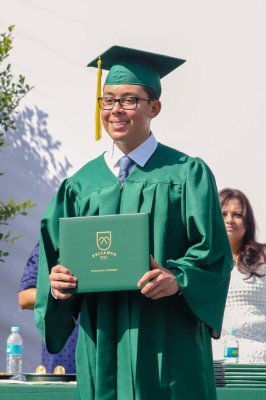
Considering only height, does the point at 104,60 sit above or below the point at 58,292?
above

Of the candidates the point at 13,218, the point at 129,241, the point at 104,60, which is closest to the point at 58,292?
the point at 129,241

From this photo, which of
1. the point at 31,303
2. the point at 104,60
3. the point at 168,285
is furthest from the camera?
the point at 31,303

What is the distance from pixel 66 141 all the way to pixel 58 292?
345 centimetres

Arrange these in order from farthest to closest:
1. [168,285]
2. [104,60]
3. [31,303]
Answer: [31,303] → [104,60] → [168,285]

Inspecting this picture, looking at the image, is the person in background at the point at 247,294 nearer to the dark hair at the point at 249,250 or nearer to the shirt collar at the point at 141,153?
the dark hair at the point at 249,250

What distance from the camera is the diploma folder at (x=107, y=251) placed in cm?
311

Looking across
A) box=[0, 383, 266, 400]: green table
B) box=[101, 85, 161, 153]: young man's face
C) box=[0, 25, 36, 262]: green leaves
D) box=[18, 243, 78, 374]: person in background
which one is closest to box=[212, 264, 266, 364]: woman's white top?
box=[18, 243, 78, 374]: person in background

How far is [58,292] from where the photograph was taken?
319 cm

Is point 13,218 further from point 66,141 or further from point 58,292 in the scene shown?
point 58,292

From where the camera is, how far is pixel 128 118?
3.34 metres

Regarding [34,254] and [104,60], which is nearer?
[104,60]

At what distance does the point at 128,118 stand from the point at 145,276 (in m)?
0.53

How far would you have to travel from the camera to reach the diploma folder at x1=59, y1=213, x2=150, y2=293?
311cm

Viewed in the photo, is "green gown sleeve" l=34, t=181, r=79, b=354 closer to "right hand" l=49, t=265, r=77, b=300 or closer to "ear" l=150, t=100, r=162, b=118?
"right hand" l=49, t=265, r=77, b=300
